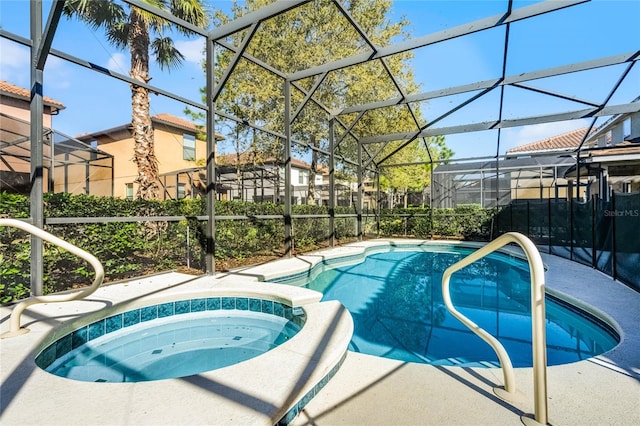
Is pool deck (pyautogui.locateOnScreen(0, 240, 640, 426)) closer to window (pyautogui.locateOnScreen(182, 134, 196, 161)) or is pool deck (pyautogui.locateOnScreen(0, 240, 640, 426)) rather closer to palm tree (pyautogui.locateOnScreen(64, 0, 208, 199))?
palm tree (pyautogui.locateOnScreen(64, 0, 208, 199))

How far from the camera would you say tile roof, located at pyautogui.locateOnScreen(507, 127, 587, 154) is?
795 inches

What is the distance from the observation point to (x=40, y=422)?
162 cm

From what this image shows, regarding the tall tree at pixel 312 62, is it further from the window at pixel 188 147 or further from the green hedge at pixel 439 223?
the window at pixel 188 147

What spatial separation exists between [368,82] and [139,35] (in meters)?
6.38

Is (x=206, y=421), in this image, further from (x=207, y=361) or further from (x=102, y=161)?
(x=102, y=161)

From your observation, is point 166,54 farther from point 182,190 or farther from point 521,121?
point 521,121

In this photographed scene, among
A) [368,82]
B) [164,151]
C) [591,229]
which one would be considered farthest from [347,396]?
[164,151]

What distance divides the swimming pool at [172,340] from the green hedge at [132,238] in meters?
1.36

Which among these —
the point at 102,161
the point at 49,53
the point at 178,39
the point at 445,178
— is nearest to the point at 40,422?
the point at 49,53

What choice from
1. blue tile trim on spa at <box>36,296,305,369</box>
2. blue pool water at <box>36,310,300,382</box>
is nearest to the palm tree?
blue tile trim on spa at <box>36,296,305,369</box>

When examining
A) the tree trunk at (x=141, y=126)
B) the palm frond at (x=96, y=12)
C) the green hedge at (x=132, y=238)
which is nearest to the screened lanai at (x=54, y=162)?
the tree trunk at (x=141, y=126)

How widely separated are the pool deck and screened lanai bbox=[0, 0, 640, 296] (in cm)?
265

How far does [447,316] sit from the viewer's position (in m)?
Result: 4.57

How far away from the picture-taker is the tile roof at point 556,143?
66.2 ft
